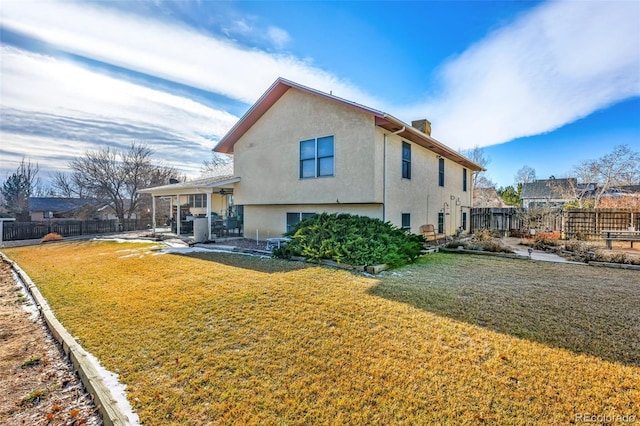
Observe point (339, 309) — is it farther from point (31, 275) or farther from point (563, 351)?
point (31, 275)

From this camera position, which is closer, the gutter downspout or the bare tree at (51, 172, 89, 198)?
the gutter downspout

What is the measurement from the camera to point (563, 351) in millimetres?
3252

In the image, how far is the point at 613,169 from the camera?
2356cm

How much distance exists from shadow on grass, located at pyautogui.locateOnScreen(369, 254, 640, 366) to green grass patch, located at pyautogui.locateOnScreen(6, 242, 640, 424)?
77 millimetres

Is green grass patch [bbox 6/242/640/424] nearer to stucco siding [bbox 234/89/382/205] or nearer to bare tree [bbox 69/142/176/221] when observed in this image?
stucco siding [bbox 234/89/382/205]

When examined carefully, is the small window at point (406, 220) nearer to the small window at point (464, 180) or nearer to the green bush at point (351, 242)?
the green bush at point (351, 242)

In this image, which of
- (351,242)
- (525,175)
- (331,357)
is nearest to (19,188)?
(351,242)

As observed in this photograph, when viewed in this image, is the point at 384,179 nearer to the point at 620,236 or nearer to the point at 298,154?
the point at 298,154

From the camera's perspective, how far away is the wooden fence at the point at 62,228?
790 inches

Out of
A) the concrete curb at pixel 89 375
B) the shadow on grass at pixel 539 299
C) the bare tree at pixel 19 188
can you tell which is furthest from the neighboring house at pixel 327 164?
the bare tree at pixel 19 188

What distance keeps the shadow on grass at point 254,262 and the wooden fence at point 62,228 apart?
1820 centimetres

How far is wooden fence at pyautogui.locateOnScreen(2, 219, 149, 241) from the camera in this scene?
20062 millimetres

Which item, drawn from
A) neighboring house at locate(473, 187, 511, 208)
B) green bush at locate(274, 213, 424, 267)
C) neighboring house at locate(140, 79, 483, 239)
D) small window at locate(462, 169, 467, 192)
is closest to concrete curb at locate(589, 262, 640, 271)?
green bush at locate(274, 213, 424, 267)

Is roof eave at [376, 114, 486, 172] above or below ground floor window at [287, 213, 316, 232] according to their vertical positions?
above
